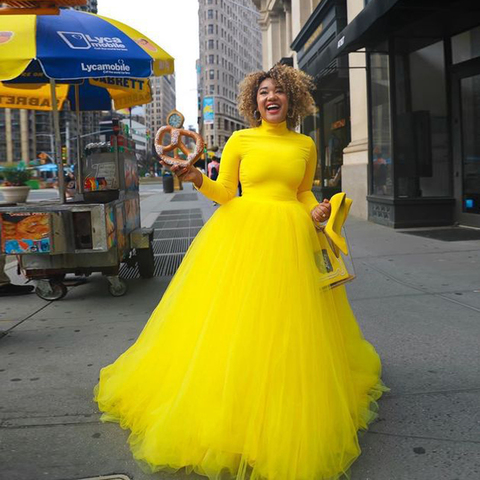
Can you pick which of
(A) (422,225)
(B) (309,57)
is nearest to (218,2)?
(B) (309,57)

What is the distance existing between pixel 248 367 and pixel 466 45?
9066 millimetres

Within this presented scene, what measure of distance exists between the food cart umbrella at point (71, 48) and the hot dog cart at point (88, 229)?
1242mm

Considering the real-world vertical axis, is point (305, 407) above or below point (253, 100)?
below

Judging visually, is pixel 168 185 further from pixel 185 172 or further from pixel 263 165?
pixel 185 172

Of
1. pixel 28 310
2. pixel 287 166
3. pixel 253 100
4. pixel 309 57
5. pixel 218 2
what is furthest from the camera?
pixel 218 2

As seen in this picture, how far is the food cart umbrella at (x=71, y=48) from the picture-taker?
16.2 feet

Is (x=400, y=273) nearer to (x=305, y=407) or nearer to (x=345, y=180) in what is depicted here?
(x=305, y=407)

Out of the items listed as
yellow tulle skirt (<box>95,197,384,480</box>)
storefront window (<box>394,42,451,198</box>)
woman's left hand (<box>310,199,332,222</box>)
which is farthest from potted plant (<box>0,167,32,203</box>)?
storefront window (<box>394,42,451,198</box>)

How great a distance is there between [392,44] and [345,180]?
11.6ft

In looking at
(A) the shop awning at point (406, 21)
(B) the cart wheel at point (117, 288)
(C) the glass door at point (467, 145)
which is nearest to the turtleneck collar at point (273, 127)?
Answer: (B) the cart wheel at point (117, 288)

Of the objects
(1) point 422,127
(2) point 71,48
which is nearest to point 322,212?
(2) point 71,48

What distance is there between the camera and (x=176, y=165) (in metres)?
2.38

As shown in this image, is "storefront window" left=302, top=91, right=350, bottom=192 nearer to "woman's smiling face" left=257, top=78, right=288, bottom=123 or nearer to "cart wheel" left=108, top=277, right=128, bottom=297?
"cart wheel" left=108, top=277, right=128, bottom=297

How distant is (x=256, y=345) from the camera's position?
7.63ft
